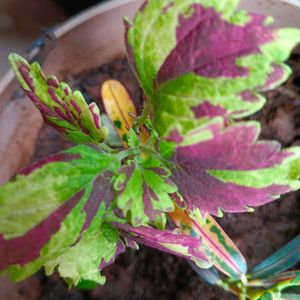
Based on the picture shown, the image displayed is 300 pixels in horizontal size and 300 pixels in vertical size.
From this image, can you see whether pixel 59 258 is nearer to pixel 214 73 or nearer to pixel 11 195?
pixel 11 195

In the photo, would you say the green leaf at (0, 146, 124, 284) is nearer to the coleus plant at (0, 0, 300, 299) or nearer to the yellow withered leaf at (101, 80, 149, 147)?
the coleus plant at (0, 0, 300, 299)

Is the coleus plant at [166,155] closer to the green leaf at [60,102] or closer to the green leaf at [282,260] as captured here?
the green leaf at [60,102]

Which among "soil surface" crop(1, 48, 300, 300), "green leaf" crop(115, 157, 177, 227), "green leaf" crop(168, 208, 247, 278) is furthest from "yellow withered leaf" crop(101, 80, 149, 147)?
"green leaf" crop(115, 157, 177, 227)

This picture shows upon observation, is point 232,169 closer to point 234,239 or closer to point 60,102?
point 60,102

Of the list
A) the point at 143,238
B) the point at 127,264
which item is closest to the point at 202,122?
the point at 143,238

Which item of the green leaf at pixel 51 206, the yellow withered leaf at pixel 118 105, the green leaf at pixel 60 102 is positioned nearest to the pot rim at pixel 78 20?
the yellow withered leaf at pixel 118 105

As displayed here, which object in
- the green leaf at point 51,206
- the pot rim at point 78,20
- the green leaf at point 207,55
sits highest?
the green leaf at point 207,55
